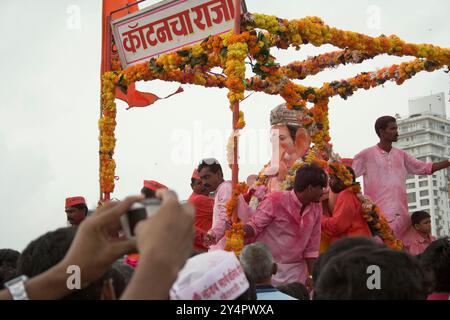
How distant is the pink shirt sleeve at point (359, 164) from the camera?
696 centimetres

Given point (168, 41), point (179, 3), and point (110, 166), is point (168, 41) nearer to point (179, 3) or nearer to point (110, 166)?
point (179, 3)

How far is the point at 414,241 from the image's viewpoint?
22.6ft

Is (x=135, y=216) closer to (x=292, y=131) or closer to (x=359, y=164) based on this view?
(x=292, y=131)

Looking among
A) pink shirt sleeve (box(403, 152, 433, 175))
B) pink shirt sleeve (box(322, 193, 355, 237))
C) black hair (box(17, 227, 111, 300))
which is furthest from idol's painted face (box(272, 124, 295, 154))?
black hair (box(17, 227, 111, 300))

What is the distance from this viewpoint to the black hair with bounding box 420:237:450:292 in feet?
9.37

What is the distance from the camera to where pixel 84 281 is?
1687 millimetres

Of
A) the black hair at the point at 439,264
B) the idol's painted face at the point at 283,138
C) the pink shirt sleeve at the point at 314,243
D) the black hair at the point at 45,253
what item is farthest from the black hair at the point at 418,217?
the black hair at the point at 45,253

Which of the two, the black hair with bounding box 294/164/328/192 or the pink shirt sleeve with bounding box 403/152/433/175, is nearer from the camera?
the black hair with bounding box 294/164/328/192

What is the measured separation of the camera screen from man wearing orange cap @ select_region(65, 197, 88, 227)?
5.36m

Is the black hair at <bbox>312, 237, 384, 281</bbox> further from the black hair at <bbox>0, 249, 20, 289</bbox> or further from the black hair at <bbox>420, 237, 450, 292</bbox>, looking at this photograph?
the black hair at <bbox>0, 249, 20, 289</bbox>

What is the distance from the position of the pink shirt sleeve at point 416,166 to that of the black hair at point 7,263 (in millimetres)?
4843

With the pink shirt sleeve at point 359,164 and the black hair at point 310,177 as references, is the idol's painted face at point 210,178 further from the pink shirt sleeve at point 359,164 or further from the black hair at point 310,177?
the pink shirt sleeve at point 359,164

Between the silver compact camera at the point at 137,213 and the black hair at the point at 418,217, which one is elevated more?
the black hair at the point at 418,217

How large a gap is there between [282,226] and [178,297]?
3.31 meters
